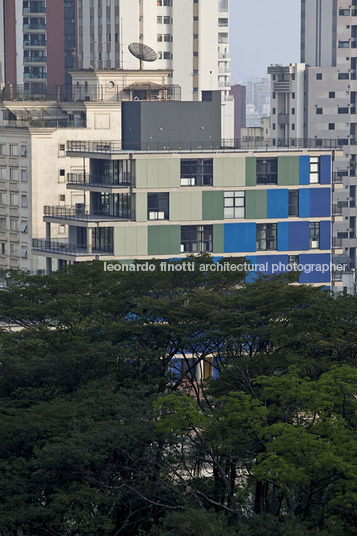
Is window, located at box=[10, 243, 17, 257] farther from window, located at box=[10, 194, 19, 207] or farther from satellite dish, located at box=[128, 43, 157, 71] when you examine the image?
satellite dish, located at box=[128, 43, 157, 71]

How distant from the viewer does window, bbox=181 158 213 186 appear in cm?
11175

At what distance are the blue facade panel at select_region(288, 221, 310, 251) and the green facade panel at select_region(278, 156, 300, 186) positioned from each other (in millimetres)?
3661

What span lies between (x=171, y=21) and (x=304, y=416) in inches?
5729

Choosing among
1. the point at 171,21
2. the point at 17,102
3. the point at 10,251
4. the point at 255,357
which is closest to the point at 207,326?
the point at 255,357

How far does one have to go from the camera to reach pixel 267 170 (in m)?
114

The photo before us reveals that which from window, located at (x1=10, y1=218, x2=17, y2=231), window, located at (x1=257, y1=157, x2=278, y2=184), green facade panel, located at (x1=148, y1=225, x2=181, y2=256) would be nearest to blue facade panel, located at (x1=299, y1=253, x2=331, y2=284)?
window, located at (x1=257, y1=157, x2=278, y2=184)

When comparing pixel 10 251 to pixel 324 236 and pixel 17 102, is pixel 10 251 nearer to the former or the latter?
pixel 17 102

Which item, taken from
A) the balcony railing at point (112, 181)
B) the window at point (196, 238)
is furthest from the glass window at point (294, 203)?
the balcony railing at point (112, 181)

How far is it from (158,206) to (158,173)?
9.26 ft

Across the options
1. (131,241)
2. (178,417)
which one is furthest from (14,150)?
(178,417)

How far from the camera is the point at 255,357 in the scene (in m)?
60.1

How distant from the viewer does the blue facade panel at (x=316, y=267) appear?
378ft

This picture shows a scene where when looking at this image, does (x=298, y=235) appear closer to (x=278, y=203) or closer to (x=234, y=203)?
(x=278, y=203)

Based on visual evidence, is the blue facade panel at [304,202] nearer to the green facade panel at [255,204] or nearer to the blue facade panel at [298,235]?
the blue facade panel at [298,235]
